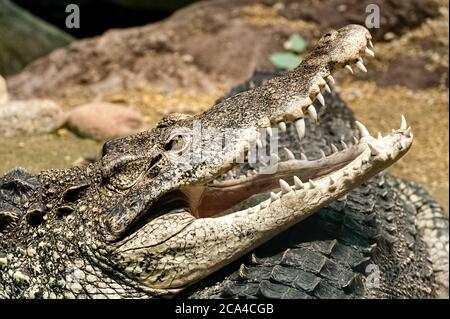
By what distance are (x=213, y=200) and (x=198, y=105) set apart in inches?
178

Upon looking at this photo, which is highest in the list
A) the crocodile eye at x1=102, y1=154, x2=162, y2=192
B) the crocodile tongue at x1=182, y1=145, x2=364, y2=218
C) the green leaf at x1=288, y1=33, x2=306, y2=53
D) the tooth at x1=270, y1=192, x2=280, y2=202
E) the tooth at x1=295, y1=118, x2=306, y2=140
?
the tooth at x1=295, y1=118, x2=306, y2=140

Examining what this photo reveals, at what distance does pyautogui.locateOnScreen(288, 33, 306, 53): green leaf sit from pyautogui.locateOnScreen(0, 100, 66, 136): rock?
276 cm

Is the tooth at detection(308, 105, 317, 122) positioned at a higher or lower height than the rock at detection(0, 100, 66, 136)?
higher

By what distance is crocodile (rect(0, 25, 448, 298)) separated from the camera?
3336 mm

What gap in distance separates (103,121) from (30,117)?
695 mm

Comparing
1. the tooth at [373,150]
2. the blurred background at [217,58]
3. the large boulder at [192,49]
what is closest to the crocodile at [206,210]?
the tooth at [373,150]

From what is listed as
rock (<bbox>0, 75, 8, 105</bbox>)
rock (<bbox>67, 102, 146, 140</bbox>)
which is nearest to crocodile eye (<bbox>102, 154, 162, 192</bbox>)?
rock (<bbox>67, 102, 146, 140</bbox>)

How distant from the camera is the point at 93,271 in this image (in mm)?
3406

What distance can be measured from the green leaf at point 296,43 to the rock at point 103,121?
6.98ft

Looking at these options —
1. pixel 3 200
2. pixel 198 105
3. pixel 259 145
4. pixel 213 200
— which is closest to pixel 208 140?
pixel 259 145

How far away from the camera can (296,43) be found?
28.4 feet

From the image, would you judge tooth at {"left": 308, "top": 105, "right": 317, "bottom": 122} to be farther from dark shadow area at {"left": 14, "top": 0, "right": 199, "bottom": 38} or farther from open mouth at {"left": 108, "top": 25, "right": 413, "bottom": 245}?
dark shadow area at {"left": 14, "top": 0, "right": 199, "bottom": 38}

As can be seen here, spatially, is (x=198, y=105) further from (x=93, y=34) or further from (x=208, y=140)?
(x=208, y=140)

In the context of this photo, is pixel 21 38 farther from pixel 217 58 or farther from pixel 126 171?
pixel 126 171
